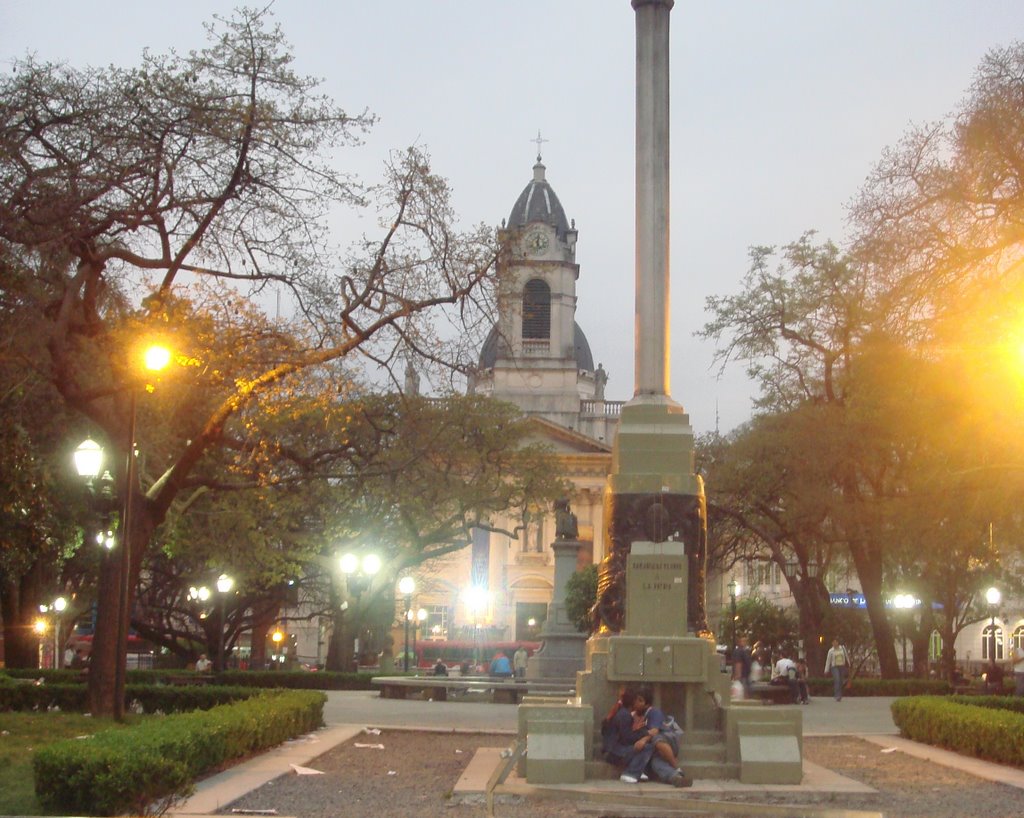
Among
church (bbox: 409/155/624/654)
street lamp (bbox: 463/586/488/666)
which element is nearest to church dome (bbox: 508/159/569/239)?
church (bbox: 409/155/624/654)

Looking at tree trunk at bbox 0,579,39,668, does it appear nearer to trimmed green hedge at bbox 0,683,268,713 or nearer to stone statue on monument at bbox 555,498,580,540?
trimmed green hedge at bbox 0,683,268,713

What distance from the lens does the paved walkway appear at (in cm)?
1388

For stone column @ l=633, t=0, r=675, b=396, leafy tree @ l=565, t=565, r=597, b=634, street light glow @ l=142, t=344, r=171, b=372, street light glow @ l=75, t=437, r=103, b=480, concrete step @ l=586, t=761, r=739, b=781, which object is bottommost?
concrete step @ l=586, t=761, r=739, b=781

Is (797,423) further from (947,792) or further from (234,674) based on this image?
(947,792)

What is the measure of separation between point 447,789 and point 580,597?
2052cm

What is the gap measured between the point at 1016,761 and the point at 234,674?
21.2 metres

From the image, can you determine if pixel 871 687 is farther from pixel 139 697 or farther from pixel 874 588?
pixel 139 697

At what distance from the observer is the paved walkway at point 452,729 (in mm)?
13875

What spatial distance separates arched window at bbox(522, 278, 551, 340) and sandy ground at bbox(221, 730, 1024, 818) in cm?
6789

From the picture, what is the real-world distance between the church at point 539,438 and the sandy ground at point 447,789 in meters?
55.8

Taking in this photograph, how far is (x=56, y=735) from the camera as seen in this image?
17547 mm

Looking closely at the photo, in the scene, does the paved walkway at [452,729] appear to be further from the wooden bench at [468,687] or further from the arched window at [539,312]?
the arched window at [539,312]

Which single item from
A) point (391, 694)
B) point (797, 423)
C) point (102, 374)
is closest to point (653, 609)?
point (102, 374)

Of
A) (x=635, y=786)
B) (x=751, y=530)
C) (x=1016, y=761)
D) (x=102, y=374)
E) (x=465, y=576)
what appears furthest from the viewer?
(x=465, y=576)
